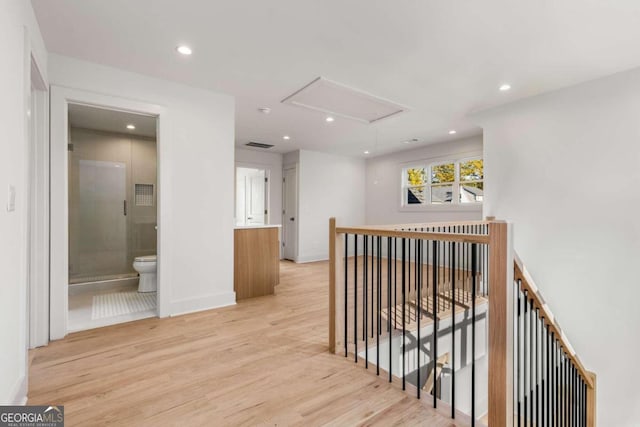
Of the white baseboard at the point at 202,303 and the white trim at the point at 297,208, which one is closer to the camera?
the white baseboard at the point at 202,303

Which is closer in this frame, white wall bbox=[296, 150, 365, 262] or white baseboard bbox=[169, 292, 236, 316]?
white baseboard bbox=[169, 292, 236, 316]

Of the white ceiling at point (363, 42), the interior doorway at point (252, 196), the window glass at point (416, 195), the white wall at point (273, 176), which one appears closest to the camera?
the white ceiling at point (363, 42)

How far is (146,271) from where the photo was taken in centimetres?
379

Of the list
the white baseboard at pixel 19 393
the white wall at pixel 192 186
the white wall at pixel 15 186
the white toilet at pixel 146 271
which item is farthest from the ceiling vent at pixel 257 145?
the white baseboard at pixel 19 393

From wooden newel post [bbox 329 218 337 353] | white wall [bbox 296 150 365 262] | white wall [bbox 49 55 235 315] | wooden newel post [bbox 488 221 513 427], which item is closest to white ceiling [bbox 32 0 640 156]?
white wall [bbox 49 55 235 315]

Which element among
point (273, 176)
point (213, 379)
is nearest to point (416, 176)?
point (273, 176)

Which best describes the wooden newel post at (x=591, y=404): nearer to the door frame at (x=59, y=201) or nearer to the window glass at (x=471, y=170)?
the window glass at (x=471, y=170)

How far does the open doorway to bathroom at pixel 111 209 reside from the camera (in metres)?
3.78

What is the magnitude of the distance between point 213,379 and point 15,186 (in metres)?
1.55

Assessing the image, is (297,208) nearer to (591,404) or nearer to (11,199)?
(11,199)

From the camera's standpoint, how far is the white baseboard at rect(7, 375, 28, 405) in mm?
1443

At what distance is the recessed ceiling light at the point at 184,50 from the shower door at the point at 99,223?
2.79 meters

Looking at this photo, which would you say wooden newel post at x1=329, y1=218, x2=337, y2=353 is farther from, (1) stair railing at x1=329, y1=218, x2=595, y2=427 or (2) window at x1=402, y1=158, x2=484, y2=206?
(2) window at x1=402, y1=158, x2=484, y2=206

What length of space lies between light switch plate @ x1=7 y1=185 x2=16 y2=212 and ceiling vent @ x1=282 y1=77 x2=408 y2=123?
247cm
